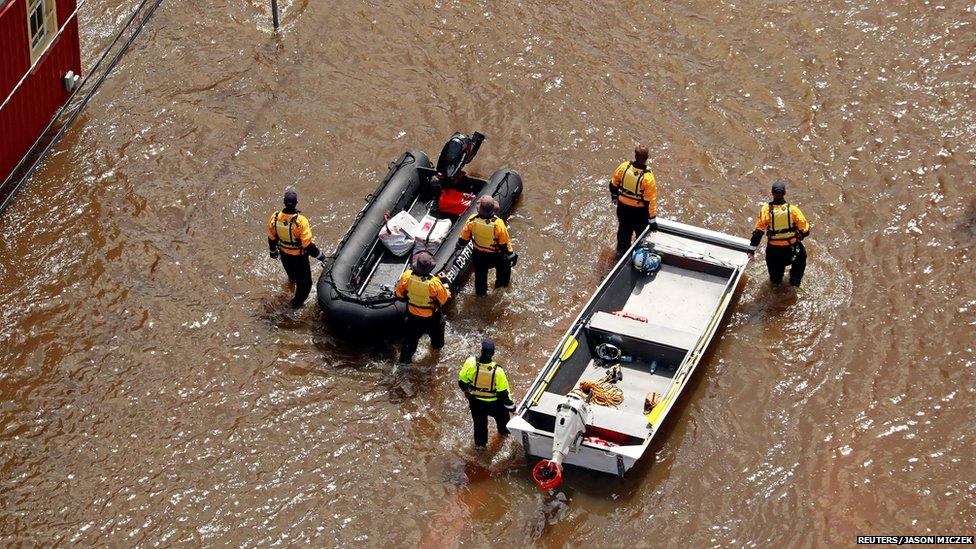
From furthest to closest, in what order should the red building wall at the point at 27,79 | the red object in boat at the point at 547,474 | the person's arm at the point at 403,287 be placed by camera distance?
the red building wall at the point at 27,79
the person's arm at the point at 403,287
the red object in boat at the point at 547,474

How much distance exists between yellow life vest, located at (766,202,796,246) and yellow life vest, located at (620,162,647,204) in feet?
4.99

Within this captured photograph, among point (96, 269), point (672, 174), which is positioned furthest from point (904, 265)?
point (96, 269)

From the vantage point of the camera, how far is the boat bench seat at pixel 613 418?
12242 mm

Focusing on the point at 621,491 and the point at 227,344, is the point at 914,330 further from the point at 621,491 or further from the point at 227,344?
the point at 227,344

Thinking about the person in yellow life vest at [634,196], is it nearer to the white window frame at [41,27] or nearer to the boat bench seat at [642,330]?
the boat bench seat at [642,330]

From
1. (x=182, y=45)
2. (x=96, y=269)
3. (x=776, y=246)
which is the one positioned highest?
(x=182, y=45)

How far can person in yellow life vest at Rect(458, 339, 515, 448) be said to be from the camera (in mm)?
12133

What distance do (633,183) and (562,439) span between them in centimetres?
398

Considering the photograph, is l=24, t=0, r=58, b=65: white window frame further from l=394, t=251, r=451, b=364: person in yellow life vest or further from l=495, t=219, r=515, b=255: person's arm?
l=495, t=219, r=515, b=255: person's arm

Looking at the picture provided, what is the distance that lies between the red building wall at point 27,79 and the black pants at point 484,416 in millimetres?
7566

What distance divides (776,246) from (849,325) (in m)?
1.21

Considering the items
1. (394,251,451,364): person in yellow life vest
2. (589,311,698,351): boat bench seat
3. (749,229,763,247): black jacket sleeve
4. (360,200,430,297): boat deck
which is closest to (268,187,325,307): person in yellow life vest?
(360,200,430,297): boat deck

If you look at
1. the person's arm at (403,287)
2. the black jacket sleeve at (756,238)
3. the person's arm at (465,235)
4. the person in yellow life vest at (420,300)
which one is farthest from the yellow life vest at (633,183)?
the person's arm at (403,287)

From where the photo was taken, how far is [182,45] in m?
18.8
